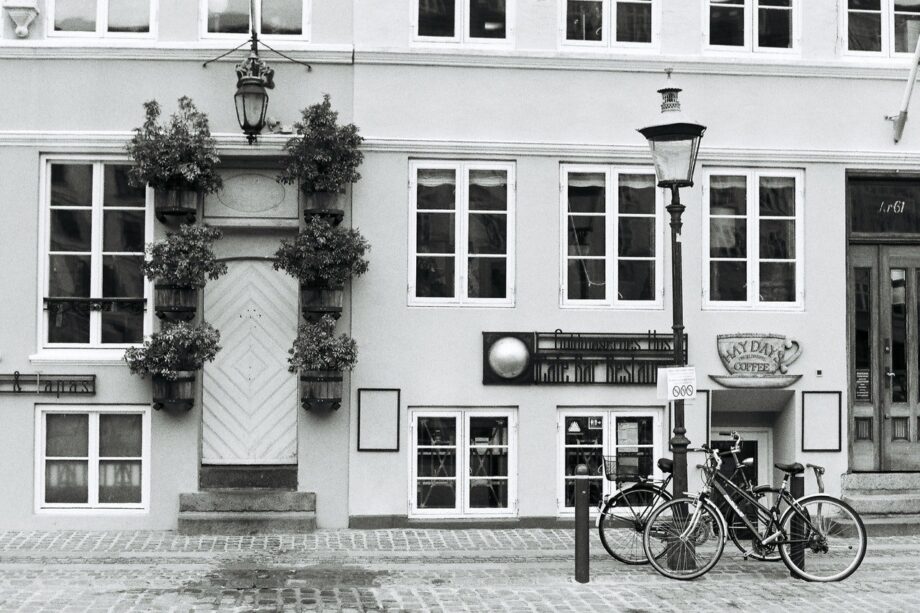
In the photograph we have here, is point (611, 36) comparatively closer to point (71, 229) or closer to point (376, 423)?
point (376, 423)

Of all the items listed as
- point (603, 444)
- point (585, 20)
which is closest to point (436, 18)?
point (585, 20)

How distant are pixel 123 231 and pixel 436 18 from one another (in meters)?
4.06

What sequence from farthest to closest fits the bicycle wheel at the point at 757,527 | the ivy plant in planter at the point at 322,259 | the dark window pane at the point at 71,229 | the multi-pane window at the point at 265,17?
the multi-pane window at the point at 265,17, the dark window pane at the point at 71,229, the ivy plant in planter at the point at 322,259, the bicycle wheel at the point at 757,527

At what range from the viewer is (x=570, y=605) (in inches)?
362

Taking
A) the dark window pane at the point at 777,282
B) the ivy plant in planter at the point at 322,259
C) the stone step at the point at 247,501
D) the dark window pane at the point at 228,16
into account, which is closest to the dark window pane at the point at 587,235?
the dark window pane at the point at 777,282

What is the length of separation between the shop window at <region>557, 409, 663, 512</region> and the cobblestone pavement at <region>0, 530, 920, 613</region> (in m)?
0.84

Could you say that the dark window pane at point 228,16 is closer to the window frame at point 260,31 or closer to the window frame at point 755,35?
the window frame at point 260,31

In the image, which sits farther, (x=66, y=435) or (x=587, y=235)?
(x=587, y=235)

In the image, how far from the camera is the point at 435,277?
1270 cm

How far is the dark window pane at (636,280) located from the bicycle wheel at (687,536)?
3.26m

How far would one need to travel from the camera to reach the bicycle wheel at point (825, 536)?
10.1 metres

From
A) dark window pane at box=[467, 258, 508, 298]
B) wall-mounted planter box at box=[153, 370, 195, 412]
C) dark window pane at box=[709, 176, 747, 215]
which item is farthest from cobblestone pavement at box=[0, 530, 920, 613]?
dark window pane at box=[709, 176, 747, 215]

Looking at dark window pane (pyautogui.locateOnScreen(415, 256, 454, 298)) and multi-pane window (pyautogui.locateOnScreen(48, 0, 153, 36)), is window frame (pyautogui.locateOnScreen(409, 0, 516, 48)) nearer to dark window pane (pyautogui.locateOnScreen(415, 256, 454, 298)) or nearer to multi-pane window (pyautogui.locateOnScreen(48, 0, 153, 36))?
dark window pane (pyautogui.locateOnScreen(415, 256, 454, 298))

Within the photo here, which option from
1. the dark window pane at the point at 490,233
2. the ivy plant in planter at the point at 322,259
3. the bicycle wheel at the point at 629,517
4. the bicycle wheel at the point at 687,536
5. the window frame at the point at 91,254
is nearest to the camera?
the bicycle wheel at the point at 687,536
